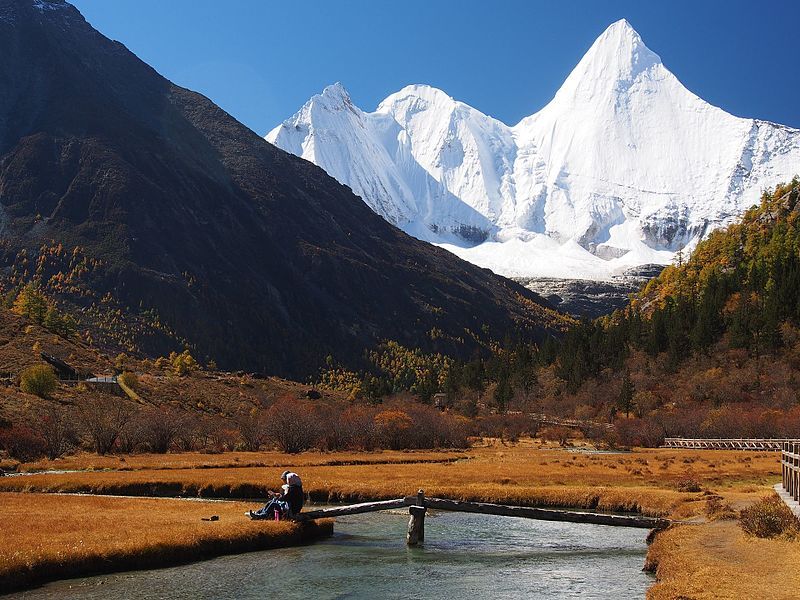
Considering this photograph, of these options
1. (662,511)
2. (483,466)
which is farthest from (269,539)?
(483,466)

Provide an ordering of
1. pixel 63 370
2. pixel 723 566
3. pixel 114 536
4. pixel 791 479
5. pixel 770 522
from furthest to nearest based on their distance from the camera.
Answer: pixel 63 370 < pixel 791 479 < pixel 114 536 < pixel 770 522 < pixel 723 566

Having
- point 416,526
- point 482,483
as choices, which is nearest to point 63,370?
point 482,483

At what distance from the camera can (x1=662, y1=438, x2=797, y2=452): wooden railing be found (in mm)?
101375

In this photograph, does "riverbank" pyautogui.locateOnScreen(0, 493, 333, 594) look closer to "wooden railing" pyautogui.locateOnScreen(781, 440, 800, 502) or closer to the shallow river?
the shallow river

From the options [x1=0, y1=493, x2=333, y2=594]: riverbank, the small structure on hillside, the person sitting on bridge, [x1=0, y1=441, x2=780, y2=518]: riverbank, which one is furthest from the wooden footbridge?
the small structure on hillside

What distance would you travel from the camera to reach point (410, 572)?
110ft

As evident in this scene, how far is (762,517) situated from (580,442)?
96.2 metres

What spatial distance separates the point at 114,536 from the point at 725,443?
90.3 m

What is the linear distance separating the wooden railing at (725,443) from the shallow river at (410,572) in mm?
64634

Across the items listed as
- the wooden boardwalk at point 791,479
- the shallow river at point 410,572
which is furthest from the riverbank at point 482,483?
the wooden boardwalk at point 791,479

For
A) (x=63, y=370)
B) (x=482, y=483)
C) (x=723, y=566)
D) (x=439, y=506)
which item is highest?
(x=63, y=370)

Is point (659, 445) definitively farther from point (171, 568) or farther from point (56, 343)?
point (56, 343)

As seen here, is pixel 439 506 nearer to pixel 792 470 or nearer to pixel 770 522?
pixel 770 522

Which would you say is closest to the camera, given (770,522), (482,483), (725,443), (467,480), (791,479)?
(770,522)
